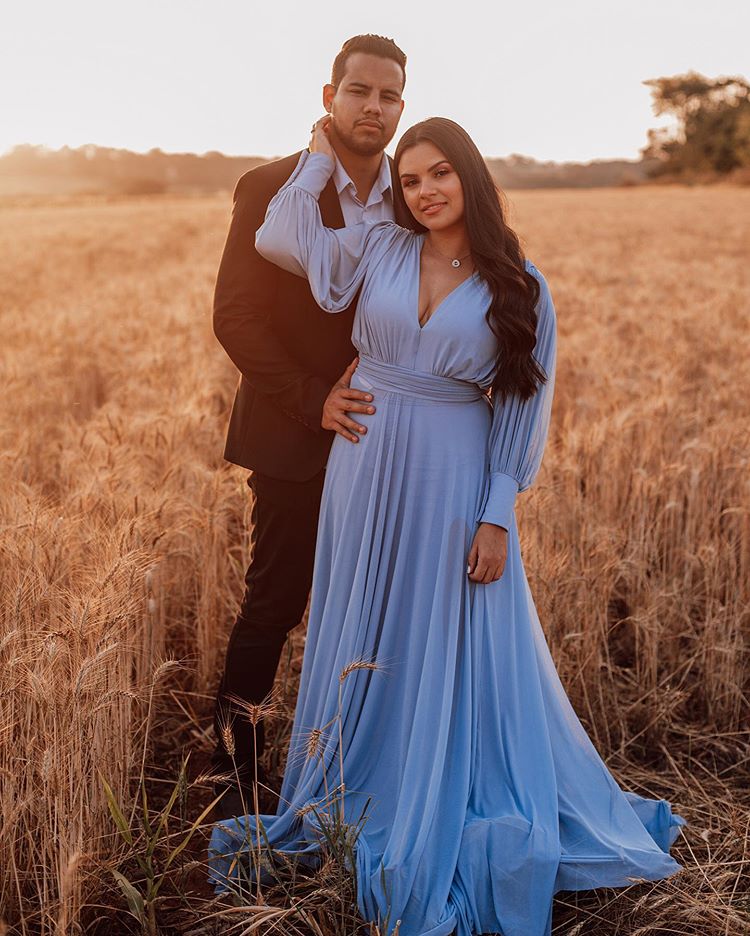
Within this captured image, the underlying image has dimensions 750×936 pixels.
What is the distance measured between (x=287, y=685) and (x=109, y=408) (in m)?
2.23

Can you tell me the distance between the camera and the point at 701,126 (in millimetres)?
56812

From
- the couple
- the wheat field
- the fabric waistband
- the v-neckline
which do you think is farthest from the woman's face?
the fabric waistband

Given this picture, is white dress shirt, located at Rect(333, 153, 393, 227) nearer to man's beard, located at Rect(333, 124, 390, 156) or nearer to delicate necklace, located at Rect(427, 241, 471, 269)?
man's beard, located at Rect(333, 124, 390, 156)

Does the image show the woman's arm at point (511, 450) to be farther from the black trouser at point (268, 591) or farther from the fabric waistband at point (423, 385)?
the black trouser at point (268, 591)

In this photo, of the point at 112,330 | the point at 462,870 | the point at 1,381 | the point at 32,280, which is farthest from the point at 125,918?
the point at 32,280

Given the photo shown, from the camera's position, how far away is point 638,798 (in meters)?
2.48

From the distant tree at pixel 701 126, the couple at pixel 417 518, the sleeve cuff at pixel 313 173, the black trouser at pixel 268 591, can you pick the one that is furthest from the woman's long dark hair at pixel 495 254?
the distant tree at pixel 701 126

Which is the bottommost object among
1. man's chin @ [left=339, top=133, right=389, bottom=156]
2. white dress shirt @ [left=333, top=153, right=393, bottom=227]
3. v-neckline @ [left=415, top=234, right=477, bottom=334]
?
v-neckline @ [left=415, top=234, right=477, bottom=334]

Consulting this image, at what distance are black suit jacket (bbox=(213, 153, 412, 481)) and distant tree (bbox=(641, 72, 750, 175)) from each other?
177ft

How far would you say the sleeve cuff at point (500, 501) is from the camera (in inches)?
88.4

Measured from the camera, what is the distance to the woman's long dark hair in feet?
7.00

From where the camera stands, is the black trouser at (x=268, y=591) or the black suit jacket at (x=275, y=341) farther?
the black trouser at (x=268, y=591)

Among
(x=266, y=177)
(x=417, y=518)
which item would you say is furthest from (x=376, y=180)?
(x=417, y=518)

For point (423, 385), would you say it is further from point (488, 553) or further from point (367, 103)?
point (367, 103)
